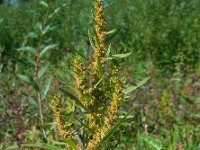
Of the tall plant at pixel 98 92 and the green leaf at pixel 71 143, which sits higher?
the tall plant at pixel 98 92

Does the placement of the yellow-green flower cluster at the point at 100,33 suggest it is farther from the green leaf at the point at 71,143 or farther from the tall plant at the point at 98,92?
the green leaf at the point at 71,143

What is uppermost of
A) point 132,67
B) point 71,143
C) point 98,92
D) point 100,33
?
point 132,67

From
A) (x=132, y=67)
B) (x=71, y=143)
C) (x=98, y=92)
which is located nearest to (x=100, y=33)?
(x=98, y=92)

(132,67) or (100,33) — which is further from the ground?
(132,67)

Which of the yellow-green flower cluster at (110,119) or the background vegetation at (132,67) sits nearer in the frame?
the yellow-green flower cluster at (110,119)

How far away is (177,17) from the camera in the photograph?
7840 millimetres

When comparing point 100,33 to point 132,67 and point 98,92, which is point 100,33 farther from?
point 132,67

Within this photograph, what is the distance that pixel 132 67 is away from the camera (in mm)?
6734

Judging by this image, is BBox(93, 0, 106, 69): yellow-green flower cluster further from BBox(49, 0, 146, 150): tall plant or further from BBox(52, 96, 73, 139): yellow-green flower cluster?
BBox(52, 96, 73, 139): yellow-green flower cluster

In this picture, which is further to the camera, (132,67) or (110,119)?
(132,67)

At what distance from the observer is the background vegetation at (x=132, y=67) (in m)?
2.69

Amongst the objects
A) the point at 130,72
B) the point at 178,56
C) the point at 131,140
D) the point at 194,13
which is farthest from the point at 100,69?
the point at 194,13

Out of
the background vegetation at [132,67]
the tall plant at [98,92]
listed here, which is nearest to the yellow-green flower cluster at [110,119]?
the tall plant at [98,92]

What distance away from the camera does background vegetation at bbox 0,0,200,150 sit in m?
2.69
